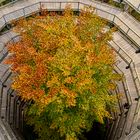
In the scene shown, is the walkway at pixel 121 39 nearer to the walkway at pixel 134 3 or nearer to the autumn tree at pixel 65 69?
the walkway at pixel 134 3

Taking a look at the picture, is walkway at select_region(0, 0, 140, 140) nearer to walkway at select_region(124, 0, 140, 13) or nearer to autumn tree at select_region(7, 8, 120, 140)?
walkway at select_region(124, 0, 140, 13)

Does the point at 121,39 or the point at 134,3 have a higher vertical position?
the point at 134,3

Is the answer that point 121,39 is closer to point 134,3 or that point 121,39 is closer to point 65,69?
point 134,3

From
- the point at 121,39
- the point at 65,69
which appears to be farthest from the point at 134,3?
the point at 65,69

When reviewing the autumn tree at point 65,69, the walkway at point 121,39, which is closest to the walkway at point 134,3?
the walkway at point 121,39

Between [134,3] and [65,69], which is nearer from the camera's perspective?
[65,69]

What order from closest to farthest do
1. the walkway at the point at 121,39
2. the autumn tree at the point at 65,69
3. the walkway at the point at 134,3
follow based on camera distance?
the autumn tree at the point at 65,69 → the walkway at the point at 121,39 → the walkway at the point at 134,3

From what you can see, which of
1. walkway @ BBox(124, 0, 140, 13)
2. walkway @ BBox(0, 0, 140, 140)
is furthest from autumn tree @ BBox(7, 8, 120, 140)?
walkway @ BBox(124, 0, 140, 13)

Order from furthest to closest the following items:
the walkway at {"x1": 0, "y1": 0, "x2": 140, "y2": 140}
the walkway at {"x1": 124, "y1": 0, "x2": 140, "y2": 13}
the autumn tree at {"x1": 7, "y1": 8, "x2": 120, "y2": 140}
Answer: the walkway at {"x1": 124, "y1": 0, "x2": 140, "y2": 13} < the walkway at {"x1": 0, "y1": 0, "x2": 140, "y2": 140} < the autumn tree at {"x1": 7, "y1": 8, "x2": 120, "y2": 140}

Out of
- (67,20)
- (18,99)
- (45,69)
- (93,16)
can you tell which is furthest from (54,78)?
(18,99)
